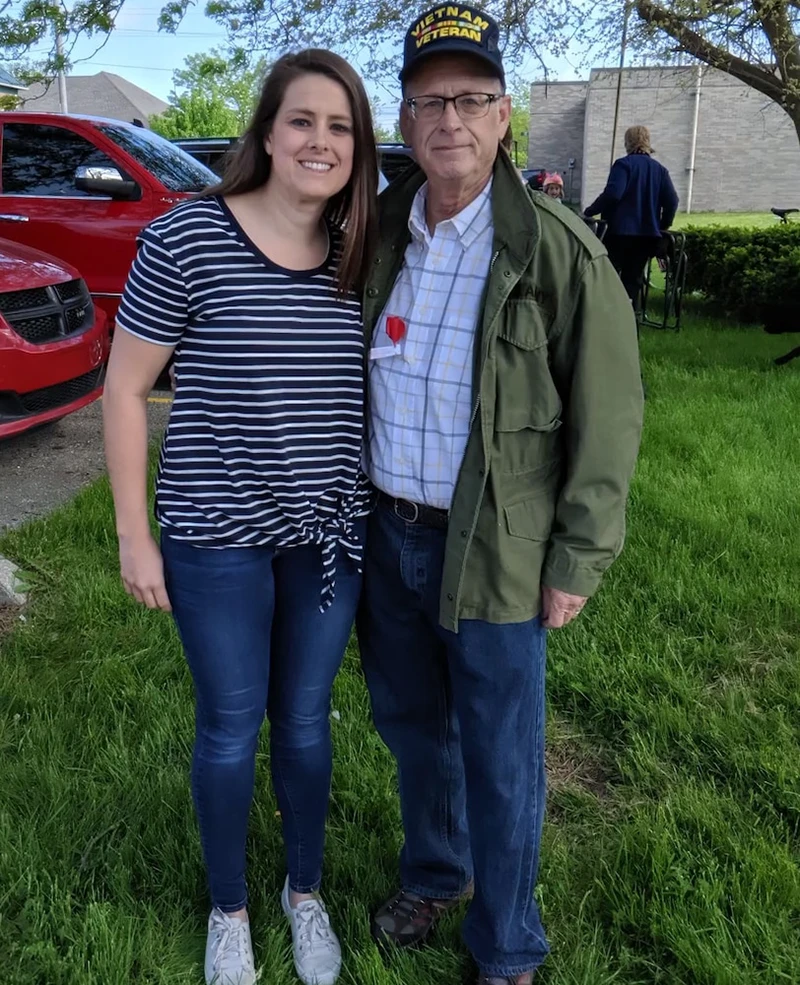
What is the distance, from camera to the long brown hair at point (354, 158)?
5.41 ft

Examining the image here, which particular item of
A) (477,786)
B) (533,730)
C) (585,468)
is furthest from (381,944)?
(585,468)

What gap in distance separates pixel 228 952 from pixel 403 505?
3.58ft

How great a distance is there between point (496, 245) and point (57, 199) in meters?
6.27

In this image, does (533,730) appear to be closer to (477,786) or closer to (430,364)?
(477,786)

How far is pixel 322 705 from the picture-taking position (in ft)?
6.31

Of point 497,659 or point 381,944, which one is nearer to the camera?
point 497,659

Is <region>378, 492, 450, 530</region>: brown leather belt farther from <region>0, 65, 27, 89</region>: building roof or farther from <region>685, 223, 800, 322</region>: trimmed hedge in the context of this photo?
<region>685, 223, 800, 322</region>: trimmed hedge

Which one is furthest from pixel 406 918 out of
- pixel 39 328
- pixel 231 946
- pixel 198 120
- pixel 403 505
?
pixel 198 120

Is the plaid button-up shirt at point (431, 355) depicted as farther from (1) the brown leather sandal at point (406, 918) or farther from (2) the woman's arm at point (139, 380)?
(1) the brown leather sandal at point (406, 918)

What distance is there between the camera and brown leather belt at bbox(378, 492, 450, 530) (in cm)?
171

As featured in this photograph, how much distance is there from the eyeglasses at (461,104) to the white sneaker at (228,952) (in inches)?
69.7

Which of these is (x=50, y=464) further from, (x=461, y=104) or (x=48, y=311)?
(x=461, y=104)

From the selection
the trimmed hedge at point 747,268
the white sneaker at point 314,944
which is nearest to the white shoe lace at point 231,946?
the white sneaker at point 314,944

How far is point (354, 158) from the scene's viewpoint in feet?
5.68
